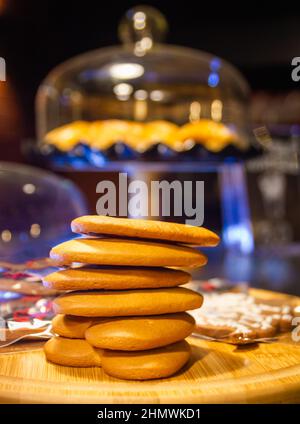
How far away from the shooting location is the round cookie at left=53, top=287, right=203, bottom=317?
568mm

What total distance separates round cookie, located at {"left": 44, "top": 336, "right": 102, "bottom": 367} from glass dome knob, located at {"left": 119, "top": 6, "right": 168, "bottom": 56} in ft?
4.05

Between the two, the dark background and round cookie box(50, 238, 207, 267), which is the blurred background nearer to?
the dark background

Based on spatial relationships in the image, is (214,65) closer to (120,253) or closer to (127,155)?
(127,155)

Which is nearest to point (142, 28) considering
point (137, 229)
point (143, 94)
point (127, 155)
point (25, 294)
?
point (143, 94)

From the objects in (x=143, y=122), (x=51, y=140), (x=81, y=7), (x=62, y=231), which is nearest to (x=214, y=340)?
(x=62, y=231)

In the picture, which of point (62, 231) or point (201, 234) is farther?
point (62, 231)

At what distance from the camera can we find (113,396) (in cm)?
50

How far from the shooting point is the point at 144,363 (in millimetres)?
563

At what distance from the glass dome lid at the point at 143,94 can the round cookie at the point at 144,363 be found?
3.73 feet

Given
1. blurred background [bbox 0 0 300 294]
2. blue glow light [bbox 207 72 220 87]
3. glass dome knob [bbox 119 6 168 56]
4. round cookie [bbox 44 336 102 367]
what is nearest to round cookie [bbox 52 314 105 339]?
round cookie [bbox 44 336 102 367]

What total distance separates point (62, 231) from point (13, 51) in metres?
1.81

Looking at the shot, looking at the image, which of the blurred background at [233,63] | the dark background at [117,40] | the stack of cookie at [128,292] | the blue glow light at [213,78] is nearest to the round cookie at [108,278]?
the stack of cookie at [128,292]

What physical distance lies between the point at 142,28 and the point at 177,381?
1.33m
